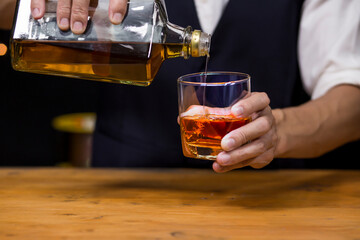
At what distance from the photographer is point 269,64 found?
1.44m

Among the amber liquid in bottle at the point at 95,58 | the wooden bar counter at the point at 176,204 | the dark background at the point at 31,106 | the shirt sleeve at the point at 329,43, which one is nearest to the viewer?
the wooden bar counter at the point at 176,204

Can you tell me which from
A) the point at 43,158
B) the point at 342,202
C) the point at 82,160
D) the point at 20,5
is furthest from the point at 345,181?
the point at 43,158

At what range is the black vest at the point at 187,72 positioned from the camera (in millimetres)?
1373

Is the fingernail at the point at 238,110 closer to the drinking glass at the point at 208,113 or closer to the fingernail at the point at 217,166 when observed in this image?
the drinking glass at the point at 208,113

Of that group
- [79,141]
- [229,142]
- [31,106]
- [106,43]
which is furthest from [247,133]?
[31,106]

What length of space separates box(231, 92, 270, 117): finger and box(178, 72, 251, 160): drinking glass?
12 millimetres

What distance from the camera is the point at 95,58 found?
3.03 ft

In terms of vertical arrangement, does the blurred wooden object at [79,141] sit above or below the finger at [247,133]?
below

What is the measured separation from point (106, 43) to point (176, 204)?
38cm

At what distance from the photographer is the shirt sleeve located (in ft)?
4.33

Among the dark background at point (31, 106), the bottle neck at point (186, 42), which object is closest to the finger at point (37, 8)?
the bottle neck at point (186, 42)

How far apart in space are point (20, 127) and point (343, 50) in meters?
2.82

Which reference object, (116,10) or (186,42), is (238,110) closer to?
(186,42)

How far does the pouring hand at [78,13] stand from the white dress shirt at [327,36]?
531mm
